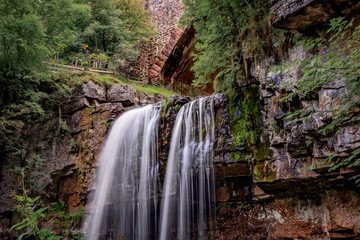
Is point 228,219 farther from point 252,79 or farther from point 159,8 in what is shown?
point 159,8

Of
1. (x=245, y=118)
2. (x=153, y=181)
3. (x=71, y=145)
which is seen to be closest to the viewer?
(x=245, y=118)

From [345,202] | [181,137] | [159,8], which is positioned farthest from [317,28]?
[159,8]

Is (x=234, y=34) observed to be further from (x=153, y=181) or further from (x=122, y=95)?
(x=122, y=95)

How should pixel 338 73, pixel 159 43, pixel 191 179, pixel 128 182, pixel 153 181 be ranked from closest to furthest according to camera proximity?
pixel 338 73 → pixel 191 179 → pixel 153 181 → pixel 128 182 → pixel 159 43

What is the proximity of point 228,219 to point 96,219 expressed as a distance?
4.26m

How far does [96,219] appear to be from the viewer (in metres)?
8.45

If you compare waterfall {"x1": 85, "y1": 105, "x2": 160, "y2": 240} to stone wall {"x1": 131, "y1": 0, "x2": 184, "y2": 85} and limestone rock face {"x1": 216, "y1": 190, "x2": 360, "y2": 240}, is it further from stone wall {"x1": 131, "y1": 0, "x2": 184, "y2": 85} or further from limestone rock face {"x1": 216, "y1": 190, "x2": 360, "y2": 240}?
stone wall {"x1": 131, "y1": 0, "x2": 184, "y2": 85}

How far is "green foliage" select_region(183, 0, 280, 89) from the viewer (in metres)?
6.34

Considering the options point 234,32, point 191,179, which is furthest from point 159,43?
point 191,179

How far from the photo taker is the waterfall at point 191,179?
662 centimetres

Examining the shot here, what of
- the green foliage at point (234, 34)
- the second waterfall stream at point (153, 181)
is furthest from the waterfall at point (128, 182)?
the green foliage at point (234, 34)

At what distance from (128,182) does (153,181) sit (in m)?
1.00

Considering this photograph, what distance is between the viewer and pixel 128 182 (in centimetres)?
802

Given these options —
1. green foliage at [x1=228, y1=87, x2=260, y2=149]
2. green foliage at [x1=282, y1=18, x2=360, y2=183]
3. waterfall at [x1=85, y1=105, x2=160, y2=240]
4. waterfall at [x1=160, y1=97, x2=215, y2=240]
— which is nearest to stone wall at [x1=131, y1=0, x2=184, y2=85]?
waterfall at [x1=85, y1=105, x2=160, y2=240]
